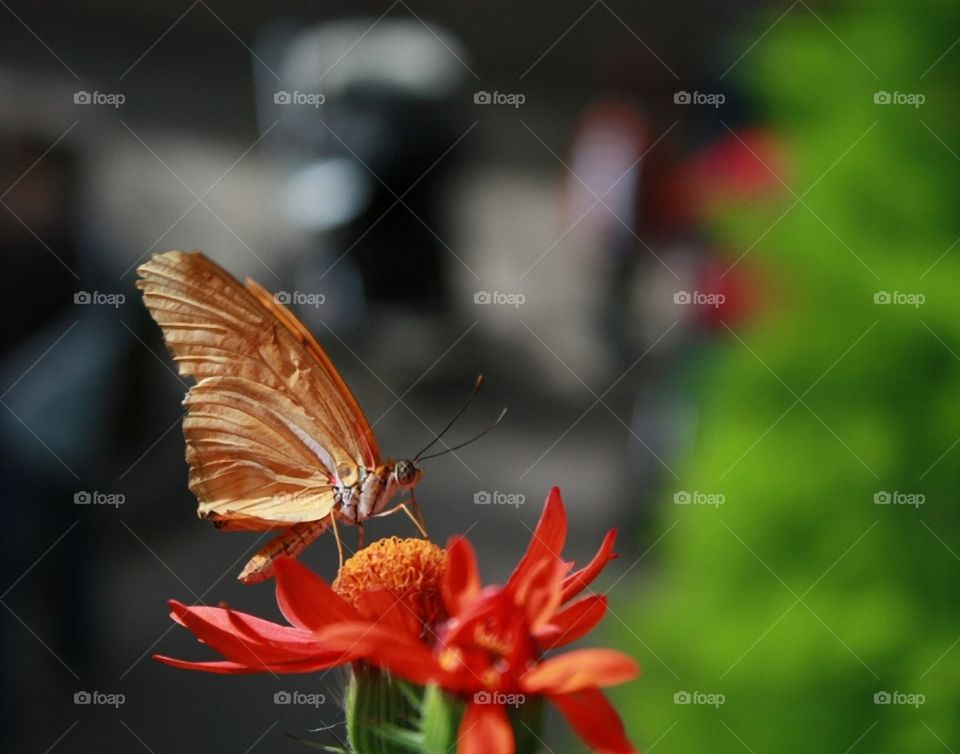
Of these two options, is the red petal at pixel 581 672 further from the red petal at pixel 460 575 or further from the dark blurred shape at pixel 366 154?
the dark blurred shape at pixel 366 154

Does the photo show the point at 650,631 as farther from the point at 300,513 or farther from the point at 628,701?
the point at 300,513

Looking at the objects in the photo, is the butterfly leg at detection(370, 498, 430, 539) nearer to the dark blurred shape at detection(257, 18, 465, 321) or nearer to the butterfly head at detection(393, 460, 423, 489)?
the butterfly head at detection(393, 460, 423, 489)

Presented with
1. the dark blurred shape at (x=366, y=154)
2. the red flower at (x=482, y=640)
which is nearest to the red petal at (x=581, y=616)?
the red flower at (x=482, y=640)

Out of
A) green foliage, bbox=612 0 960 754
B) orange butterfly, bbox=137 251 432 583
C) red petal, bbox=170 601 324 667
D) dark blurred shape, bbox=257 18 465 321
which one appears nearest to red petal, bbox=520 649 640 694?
red petal, bbox=170 601 324 667

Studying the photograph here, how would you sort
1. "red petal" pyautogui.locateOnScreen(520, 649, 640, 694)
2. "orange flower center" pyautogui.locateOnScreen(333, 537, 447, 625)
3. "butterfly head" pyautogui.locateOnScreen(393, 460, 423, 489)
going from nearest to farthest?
"red petal" pyautogui.locateOnScreen(520, 649, 640, 694) < "orange flower center" pyautogui.locateOnScreen(333, 537, 447, 625) < "butterfly head" pyautogui.locateOnScreen(393, 460, 423, 489)

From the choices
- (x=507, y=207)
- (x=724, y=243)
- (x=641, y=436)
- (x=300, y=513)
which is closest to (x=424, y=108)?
(x=507, y=207)

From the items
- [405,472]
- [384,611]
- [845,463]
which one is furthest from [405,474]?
[845,463]
